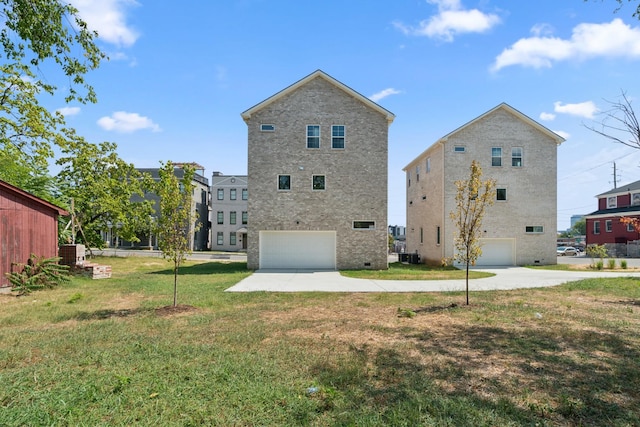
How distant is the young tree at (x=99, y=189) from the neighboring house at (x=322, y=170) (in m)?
13.3

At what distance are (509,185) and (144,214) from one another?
26.9 meters

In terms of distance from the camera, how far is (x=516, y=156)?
23.4 meters

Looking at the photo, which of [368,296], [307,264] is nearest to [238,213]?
[307,264]

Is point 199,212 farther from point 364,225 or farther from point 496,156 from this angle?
point 496,156

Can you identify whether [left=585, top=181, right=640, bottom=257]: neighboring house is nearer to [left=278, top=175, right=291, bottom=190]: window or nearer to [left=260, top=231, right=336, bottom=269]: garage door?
[left=260, top=231, right=336, bottom=269]: garage door

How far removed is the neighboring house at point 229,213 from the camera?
1941 inches

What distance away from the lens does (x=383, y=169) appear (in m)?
20.5

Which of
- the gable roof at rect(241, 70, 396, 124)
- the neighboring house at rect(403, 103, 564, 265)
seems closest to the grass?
the gable roof at rect(241, 70, 396, 124)

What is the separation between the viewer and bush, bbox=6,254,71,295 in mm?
12688

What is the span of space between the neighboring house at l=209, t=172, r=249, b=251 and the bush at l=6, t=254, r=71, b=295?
34486 millimetres

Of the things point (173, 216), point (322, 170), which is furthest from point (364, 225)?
point (173, 216)

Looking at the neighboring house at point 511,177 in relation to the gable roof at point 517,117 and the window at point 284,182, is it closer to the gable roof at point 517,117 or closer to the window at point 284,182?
the gable roof at point 517,117

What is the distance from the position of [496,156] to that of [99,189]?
27.7m

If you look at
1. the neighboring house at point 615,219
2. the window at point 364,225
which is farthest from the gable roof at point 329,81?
the neighboring house at point 615,219
